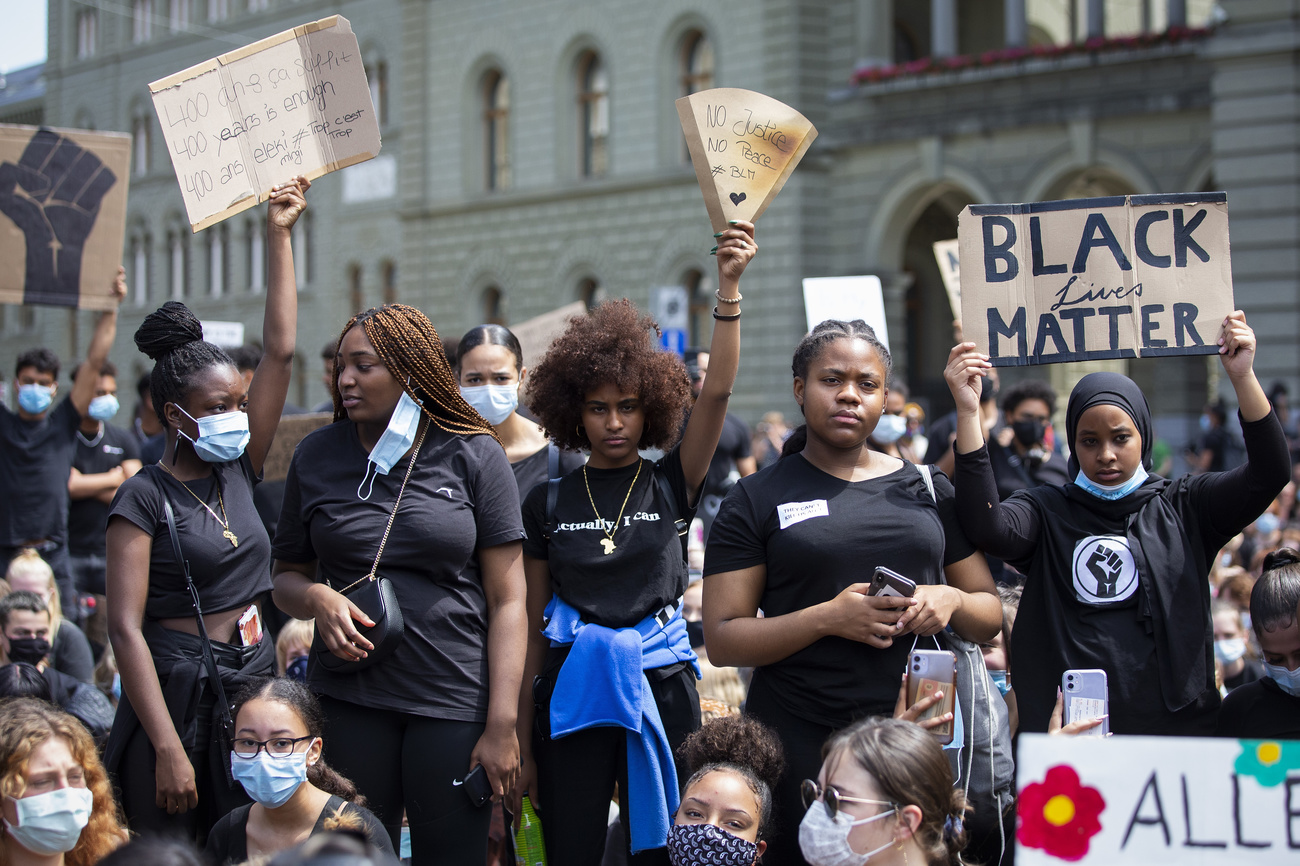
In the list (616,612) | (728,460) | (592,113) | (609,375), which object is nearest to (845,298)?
(728,460)

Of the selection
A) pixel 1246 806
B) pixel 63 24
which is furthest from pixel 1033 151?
pixel 63 24

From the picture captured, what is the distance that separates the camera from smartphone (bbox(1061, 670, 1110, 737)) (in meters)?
3.60

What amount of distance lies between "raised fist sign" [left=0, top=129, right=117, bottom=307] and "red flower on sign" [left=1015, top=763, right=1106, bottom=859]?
522 centimetres

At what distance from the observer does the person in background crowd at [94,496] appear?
27.0ft

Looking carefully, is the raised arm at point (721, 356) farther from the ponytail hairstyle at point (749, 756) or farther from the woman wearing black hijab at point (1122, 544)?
the ponytail hairstyle at point (749, 756)

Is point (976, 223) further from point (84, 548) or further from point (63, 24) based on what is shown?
point (63, 24)

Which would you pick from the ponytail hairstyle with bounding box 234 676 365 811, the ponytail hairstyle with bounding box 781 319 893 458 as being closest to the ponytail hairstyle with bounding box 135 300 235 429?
the ponytail hairstyle with bounding box 234 676 365 811

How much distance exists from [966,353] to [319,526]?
1.97 metres

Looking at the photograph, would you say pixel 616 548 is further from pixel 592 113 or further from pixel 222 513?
pixel 592 113

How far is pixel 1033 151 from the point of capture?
21.8 metres

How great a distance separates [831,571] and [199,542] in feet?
6.17

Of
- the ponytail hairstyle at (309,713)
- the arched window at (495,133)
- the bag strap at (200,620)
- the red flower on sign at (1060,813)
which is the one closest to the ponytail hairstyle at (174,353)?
the bag strap at (200,620)

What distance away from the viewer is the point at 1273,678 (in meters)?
3.83

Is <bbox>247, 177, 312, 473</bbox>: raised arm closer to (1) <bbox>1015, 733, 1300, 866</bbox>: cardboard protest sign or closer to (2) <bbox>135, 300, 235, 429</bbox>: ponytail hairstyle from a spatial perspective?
(2) <bbox>135, 300, 235, 429</bbox>: ponytail hairstyle
